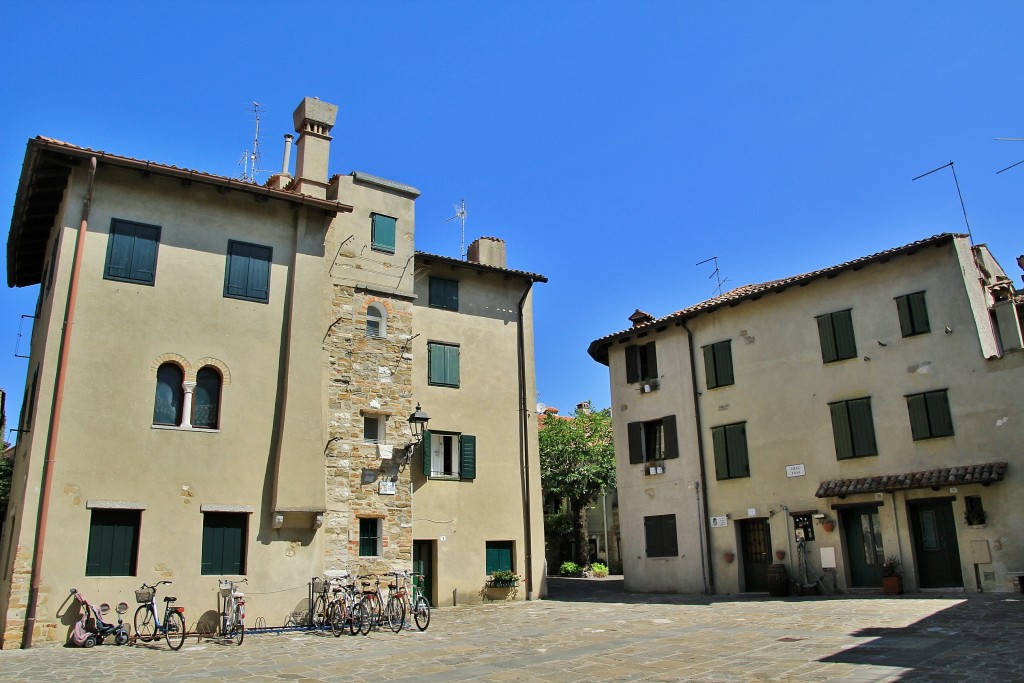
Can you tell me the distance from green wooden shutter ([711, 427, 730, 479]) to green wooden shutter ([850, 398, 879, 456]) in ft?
13.3

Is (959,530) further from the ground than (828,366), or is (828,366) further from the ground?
(828,366)

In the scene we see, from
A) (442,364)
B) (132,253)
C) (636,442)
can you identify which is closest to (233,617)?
(132,253)

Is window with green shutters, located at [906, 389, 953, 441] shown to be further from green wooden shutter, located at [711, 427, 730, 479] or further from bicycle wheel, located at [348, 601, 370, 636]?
bicycle wheel, located at [348, 601, 370, 636]

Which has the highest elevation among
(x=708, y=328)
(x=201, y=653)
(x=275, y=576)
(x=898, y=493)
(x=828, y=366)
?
(x=708, y=328)

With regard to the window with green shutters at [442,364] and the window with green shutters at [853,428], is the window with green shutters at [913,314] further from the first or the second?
the window with green shutters at [442,364]

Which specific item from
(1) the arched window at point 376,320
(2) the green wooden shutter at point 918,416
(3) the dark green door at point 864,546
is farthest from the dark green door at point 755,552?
→ (1) the arched window at point 376,320

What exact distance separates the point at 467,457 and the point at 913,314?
13.1 metres

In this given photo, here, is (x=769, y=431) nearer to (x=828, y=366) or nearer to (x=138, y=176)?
(x=828, y=366)

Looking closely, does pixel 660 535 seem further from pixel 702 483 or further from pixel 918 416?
pixel 918 416

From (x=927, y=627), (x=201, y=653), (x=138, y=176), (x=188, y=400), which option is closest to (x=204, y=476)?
(x=188, y=400)

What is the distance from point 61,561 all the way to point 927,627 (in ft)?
51.7

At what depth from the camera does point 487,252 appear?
25844 millimetres

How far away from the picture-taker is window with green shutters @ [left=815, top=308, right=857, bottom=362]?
21922mm

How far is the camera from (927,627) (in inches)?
521
